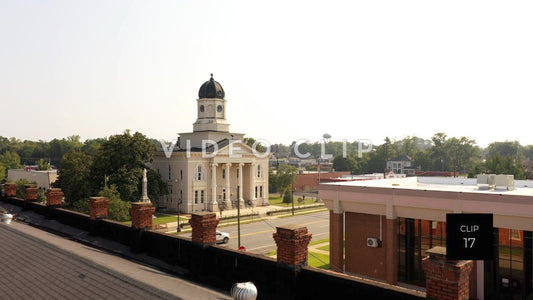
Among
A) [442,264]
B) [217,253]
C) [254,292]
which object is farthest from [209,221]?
[442,264]

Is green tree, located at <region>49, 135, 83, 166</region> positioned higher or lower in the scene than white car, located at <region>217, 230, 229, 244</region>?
higher

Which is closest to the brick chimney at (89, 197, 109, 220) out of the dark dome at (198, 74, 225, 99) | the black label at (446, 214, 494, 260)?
the black label at (446, 214, 494, 260)

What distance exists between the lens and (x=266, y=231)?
45000 mm

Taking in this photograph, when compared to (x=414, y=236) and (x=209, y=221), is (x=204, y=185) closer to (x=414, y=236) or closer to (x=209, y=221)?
(x=414, y=236)

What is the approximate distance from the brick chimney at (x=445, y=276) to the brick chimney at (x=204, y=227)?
19.4 ft

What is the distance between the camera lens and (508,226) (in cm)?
1908

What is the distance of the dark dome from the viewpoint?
6812 centimetres

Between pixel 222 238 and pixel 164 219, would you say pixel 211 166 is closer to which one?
pixel 164 219

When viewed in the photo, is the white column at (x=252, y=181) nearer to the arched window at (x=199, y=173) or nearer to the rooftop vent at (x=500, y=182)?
the arched window at (x=199, y=173)

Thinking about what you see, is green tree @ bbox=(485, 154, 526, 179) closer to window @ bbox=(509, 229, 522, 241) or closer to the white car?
the white car

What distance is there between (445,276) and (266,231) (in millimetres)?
38389

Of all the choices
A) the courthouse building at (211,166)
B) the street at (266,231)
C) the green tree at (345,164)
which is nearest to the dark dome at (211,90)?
the courthouse building at (211,166)

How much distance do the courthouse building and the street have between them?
41.5 ft

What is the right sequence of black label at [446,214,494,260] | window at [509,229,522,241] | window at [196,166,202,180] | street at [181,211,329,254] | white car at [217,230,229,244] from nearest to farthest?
black label at [446,214,494,260] < window at [509,229,522,241] < white car at [217,230,229,244] < street at [181,211,329,254] < window at [196,166,202,180]
